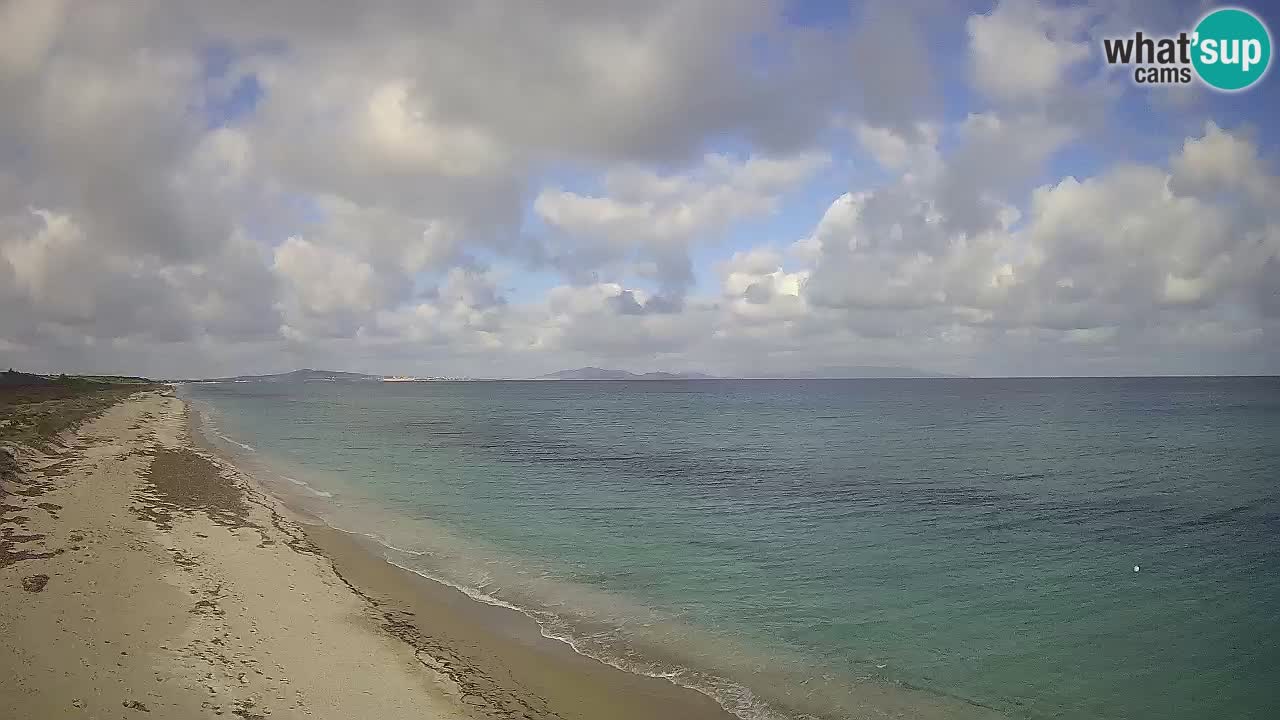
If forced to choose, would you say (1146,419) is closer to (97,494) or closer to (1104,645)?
(1104,645)

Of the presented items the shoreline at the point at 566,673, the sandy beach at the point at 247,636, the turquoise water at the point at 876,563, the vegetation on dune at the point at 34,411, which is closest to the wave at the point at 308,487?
the turquoise water at the point at 876,563

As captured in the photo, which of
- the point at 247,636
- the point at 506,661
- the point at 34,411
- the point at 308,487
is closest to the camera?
the point at 247,636

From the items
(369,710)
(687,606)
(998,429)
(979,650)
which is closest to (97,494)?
(369,710)

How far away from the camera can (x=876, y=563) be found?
22516mm

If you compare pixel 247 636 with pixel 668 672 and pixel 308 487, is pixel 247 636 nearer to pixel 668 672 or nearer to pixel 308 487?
pixel 668 672

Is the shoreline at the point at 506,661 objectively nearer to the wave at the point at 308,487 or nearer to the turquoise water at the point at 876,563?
the turquoise water at the point at 876,563

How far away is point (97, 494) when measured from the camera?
85.5ft

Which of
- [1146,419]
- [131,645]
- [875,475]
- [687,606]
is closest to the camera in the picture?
[131,645]

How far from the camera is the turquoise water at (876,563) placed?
46.4 ft

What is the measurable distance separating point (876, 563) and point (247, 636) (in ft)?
61.0

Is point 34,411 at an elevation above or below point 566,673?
above

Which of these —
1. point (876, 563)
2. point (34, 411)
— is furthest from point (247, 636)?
point (34, 411)

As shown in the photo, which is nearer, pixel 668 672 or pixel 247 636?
pixel 247 636

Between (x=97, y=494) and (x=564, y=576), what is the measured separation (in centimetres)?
1996
